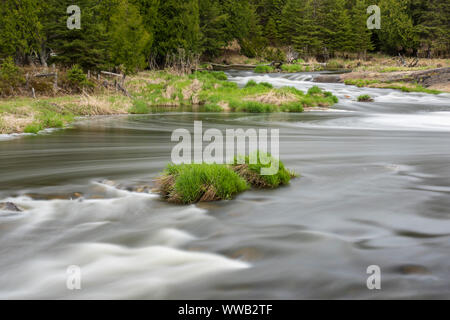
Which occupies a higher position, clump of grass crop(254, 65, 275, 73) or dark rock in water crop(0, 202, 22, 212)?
clump of grass crop(254, 65, 275, 73)

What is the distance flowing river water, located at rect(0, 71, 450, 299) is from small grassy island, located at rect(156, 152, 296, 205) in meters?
0.23

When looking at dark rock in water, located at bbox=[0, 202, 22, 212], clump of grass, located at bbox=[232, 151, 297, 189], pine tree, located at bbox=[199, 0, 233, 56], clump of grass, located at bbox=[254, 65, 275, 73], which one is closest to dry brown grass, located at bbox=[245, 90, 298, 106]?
clump of grass, located at bbox=[232, 151, 297, 189]

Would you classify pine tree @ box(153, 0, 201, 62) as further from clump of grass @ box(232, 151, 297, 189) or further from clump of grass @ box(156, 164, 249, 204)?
clump of grass @ box(156, 164, 249, 204)

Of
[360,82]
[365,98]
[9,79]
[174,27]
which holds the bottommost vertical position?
[365,98]

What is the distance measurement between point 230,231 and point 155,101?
80.8 ft

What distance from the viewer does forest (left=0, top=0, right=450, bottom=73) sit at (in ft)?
100

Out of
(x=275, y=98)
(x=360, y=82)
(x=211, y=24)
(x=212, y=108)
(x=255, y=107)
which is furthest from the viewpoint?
(x=211, y=24)

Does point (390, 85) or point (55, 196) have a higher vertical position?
point (390, 85)

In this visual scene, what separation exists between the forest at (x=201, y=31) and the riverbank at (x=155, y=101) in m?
3.89

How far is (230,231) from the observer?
20.4 ft

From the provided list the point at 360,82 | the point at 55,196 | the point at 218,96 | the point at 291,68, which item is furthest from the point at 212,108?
the point at 291,68

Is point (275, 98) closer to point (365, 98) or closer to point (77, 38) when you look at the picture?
point (365, 98)

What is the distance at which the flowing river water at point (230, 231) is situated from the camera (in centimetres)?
467

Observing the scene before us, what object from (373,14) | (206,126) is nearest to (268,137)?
(206,126)
